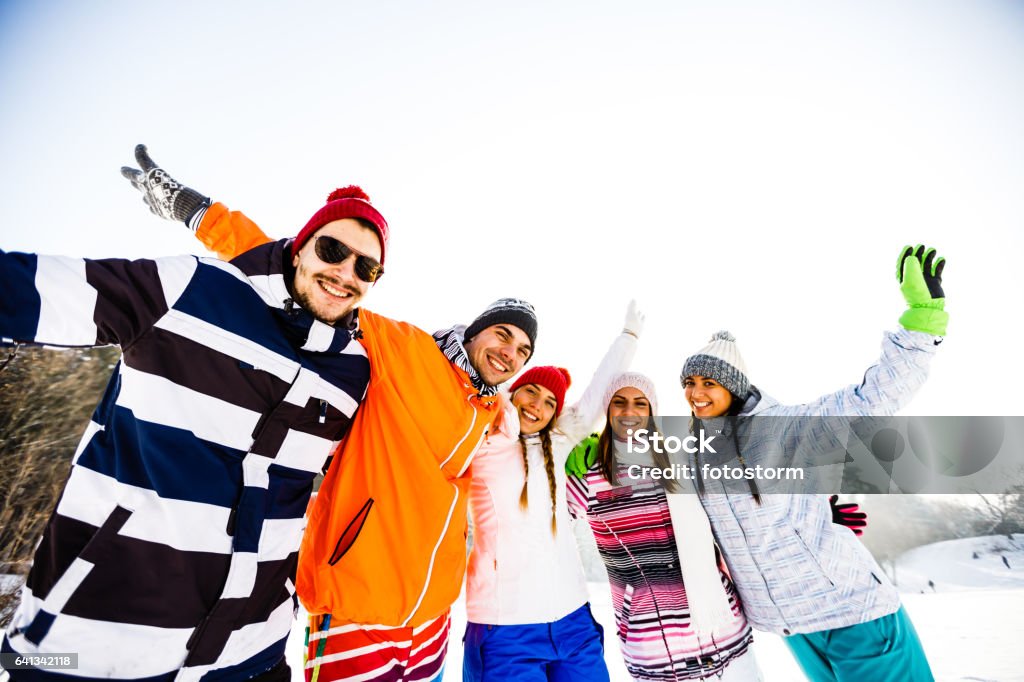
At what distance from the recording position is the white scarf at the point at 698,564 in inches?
102

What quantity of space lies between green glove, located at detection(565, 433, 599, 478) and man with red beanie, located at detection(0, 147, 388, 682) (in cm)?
185

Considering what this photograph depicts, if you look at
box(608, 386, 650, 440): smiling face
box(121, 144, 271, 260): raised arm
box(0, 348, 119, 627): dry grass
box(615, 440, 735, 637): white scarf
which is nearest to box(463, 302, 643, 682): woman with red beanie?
box(608, 386, 650, 440): smiling face

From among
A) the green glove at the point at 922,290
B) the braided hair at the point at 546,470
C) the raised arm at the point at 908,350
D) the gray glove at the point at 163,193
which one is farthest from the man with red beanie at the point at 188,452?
the green glove at the point at 922,290

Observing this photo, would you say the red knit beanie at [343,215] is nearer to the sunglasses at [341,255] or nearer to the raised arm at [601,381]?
the sunglasses at [341,255]

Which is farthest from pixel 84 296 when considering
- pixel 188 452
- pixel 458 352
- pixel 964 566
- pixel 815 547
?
pixel 964 566

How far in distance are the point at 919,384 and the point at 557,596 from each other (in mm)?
2478

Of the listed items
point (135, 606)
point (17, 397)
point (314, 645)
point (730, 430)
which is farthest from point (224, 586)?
point (17, 397)

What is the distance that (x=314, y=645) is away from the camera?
1937 millimetres

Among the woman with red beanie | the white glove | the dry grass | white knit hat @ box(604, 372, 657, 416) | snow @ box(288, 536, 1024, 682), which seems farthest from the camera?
the dry grass

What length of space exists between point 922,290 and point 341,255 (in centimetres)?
327

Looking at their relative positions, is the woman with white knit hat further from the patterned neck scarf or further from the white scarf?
the patterned neck scarf

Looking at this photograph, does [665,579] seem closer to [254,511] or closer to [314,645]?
[314,645]

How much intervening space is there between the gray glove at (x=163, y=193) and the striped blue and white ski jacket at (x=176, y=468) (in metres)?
0.89

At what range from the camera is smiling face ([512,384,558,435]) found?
3.19 meters
